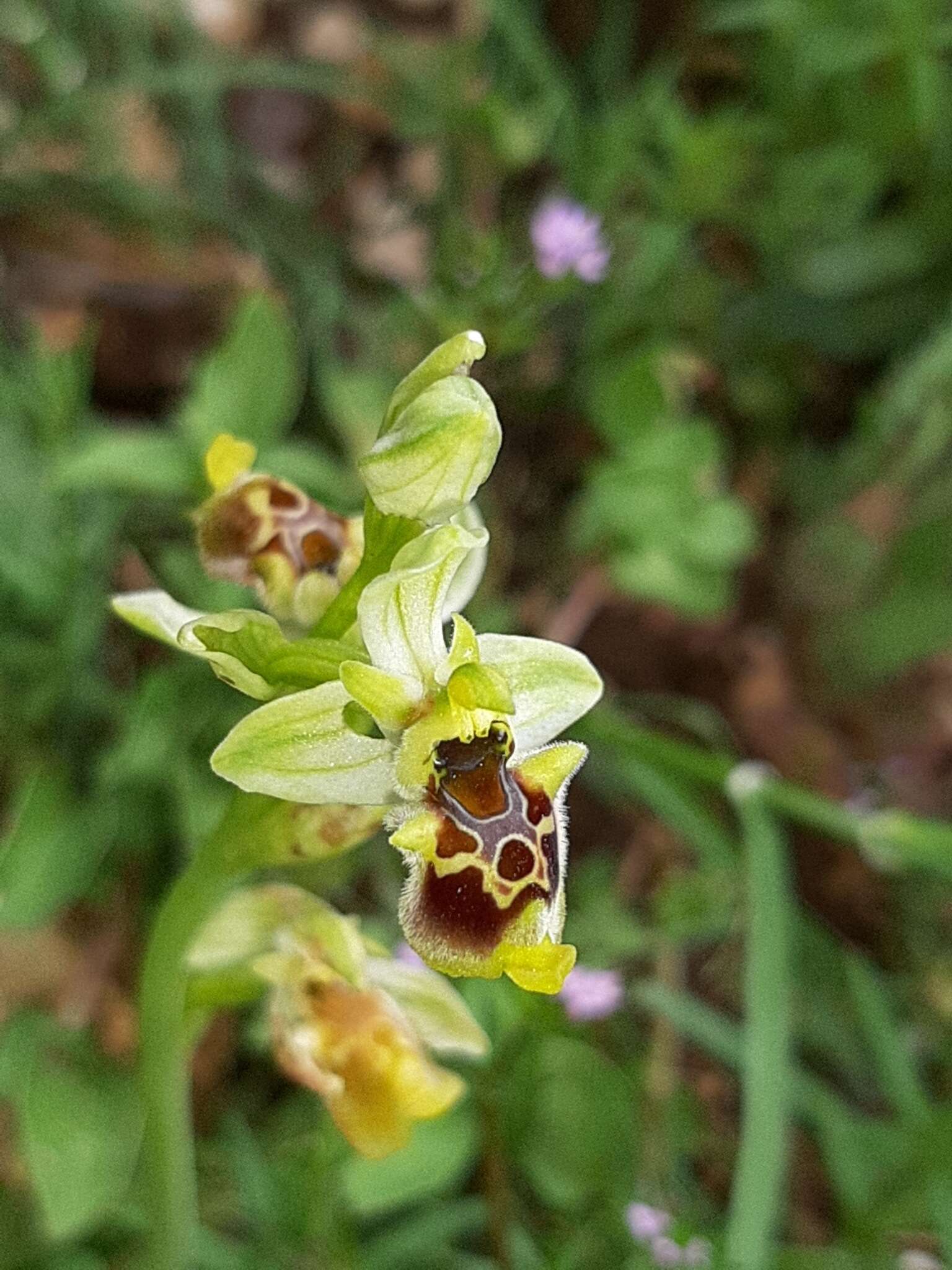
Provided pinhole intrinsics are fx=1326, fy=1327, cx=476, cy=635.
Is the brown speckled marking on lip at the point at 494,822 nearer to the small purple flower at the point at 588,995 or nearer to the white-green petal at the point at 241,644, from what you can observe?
the white-green petal at the point at 241,644

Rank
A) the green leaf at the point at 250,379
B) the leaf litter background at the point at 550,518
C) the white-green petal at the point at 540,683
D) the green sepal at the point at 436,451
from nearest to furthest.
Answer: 1. the green sepal at the point at 436,451
2. the white-green petal at the point at 540,683
3. the leaf litter background at the point at 550,518
4. the green leaf at the point at 250,379

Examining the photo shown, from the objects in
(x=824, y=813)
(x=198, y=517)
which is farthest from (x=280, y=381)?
(x=824, y=813)

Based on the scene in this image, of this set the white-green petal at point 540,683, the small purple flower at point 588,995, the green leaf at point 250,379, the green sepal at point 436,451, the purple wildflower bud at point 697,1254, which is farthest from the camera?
the green leaf at point 250,379

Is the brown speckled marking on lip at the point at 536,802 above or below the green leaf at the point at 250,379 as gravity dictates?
above

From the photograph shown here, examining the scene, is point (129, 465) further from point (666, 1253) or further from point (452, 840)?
point (666, 1253)

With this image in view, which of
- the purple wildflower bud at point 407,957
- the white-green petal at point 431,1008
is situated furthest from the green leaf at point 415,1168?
the white-green petal at point 431,1008

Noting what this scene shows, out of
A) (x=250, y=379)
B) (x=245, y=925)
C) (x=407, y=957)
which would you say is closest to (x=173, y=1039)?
(x=245, y=925)
